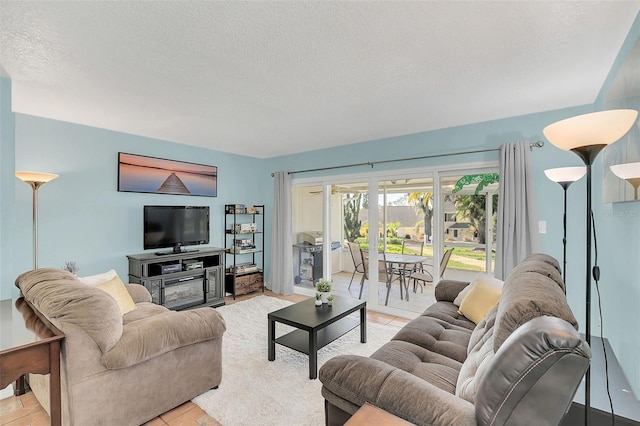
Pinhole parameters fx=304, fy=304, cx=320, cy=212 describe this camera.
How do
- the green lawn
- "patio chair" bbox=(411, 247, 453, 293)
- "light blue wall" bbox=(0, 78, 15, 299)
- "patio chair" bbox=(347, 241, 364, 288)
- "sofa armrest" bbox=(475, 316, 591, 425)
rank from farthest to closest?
"patio chair" bbox=(347, 241, 364, 288) < "patio chair" bbox=(411, 247, 453, 293) < the green lawn < "light blue wall" bbox=(0, 78, 15, 299) < "sofa armrest" bbox=(475, 316, 591, 425)

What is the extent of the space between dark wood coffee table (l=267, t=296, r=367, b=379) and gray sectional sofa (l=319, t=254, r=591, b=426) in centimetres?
89

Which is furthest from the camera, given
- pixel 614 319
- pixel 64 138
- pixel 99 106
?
pixel 64 138

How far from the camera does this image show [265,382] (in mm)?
2428

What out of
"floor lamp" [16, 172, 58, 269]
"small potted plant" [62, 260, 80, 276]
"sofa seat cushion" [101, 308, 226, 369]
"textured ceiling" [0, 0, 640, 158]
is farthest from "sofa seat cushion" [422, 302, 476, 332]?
"floor lamp" [16, 172, 58, 269]

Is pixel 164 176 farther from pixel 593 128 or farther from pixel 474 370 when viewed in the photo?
pixel 593 128

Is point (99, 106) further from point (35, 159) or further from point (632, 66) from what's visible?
point (632, 66)

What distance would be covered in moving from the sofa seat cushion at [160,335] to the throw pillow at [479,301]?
1.97 metres

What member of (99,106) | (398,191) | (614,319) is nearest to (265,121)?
(99,106)

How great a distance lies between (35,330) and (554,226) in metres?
4.32

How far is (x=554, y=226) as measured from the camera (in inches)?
125

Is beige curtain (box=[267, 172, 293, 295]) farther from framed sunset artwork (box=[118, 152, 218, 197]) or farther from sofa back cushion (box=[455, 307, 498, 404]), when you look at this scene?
Result: sofa back cushion (box=[455, 307, 498, 404])

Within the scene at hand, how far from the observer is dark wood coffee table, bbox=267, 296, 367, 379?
97.9 inches

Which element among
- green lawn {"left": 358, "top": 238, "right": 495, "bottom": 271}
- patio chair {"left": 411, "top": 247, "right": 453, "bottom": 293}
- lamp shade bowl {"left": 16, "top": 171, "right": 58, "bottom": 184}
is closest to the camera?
lamp shade bowl {"left": 16, "top": 171, "right": 58, "bottom": 184}

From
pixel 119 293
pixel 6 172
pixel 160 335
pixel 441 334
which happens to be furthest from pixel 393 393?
pixel 6 172
